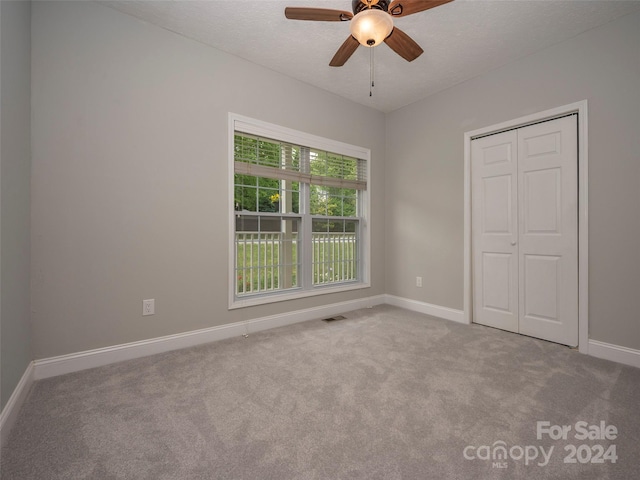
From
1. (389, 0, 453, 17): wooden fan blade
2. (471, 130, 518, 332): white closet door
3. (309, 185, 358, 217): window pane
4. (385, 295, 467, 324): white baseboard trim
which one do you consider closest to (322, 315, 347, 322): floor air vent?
(385, 295, 467, 324): white baseboard trim

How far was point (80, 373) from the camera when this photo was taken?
202 centimetres

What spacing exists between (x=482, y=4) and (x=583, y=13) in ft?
2.65

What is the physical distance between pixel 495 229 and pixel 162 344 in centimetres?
335

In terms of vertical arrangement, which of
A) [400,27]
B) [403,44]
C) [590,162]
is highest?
[400,27]

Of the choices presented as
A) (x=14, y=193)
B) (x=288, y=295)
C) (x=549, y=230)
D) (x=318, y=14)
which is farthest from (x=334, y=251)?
(x=14, y=193)

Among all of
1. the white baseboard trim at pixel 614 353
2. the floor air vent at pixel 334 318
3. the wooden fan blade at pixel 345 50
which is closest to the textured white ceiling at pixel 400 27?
the wooden fan blade at pixel 345 50

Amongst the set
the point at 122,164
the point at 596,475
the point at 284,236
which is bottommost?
the point at 596,475

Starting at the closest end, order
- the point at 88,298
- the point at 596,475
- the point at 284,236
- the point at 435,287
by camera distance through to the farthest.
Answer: the point at 596,475, the point at 88,298, the point at 284,236, the point at 435,287

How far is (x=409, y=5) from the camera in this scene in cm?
170

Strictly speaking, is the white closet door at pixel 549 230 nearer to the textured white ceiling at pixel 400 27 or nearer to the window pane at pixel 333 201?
the textured white ceiling at pixel 400 27

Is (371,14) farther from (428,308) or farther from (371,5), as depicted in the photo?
(428,308)

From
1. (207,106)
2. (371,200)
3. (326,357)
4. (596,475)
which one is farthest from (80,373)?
(371,200)

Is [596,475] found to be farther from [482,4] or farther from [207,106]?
[207,106]

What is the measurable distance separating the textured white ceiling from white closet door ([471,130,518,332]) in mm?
822
